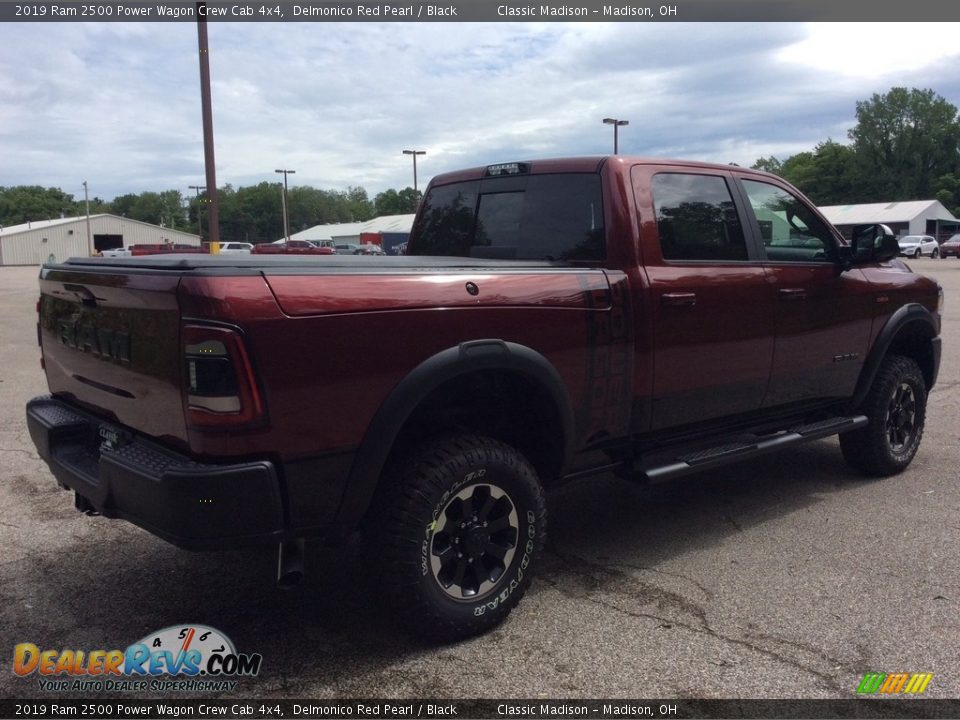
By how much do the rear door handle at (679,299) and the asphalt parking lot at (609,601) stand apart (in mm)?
1273

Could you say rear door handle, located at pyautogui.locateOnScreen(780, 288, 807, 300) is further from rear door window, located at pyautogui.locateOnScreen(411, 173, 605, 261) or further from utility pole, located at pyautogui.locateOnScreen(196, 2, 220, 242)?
utility pole, located at pyautogui.locateOnScreen(196, 2, 220, 242)

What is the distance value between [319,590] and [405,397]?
132cm

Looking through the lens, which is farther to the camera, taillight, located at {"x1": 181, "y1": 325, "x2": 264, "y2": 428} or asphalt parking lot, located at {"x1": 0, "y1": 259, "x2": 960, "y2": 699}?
asphalt parking lot, located at {"x1": 0, "y1": 259, "x2": 960, "y2": 699}

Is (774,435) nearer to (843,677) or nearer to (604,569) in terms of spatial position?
(604,569)

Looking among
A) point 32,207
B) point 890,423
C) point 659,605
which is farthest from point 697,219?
point 32,207

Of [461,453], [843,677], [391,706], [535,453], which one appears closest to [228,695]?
[391,706]

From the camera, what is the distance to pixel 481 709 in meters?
2.86

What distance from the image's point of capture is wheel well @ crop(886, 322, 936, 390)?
5.62 meters

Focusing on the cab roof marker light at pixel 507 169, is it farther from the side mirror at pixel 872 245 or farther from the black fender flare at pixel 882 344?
the black fender flare at pixel 882 344

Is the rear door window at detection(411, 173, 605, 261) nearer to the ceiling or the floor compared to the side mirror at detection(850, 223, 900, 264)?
nearer to the ceiling

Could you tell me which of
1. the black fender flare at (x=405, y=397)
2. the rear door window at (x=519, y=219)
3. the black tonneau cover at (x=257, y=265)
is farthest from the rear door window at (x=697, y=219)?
the black fender flare at (x=405, y=397)

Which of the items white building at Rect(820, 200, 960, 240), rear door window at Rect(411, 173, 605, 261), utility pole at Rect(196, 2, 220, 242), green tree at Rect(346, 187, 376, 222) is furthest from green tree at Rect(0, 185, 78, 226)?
rear door window at Rect(411, 173, 605, 261)

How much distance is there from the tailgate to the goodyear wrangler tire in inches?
33.0

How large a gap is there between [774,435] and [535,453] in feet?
5.73
